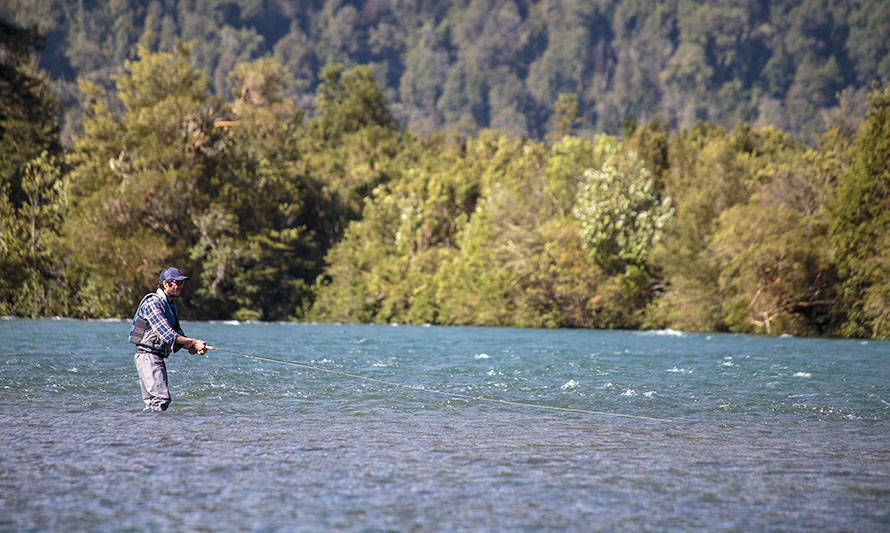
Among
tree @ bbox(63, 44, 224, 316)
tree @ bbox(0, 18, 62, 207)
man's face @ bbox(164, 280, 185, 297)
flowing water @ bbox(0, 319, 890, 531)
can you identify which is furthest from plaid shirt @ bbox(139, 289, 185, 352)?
tree @ bbox(63, 44, 224, 316)

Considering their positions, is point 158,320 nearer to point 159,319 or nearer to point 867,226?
point 159,319

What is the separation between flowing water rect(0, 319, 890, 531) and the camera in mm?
8344

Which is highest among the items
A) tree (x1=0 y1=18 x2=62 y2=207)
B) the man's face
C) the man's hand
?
tree (x1=0 y1=18 x2=62 y2=207)

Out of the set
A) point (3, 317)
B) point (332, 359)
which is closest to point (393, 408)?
point (332, 359)

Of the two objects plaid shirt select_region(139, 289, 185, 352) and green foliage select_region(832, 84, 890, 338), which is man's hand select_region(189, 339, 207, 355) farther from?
green foliage select_region(832, 84, 890, 338)

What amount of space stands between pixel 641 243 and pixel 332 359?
27.7m

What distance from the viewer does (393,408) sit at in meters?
15.5

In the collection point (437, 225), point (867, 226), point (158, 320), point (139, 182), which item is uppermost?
point (139, 182)

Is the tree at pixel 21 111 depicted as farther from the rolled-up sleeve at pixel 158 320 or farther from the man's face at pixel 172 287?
the rolled-up sleeve at pixel 158 320

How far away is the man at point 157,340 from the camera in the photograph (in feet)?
45.4

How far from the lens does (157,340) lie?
1390cm

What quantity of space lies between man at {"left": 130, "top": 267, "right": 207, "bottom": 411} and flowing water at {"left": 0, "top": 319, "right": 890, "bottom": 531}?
486mm

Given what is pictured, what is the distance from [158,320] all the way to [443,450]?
196 inches

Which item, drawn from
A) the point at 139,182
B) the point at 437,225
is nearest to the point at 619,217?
the point at 437,225
